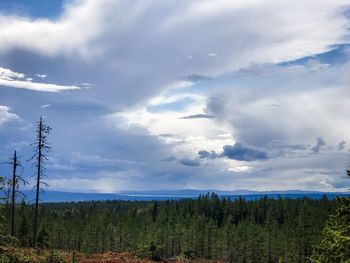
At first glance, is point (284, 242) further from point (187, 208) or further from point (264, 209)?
point (187, 208)

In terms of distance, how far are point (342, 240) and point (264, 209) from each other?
166803 millimetres

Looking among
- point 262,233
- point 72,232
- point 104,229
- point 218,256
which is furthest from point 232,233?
point 72,232

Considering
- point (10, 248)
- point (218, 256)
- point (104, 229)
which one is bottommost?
point (218, 256)

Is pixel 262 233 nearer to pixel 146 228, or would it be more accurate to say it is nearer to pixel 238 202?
pixel 146 228

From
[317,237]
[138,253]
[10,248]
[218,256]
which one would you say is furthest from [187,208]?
[10,248]

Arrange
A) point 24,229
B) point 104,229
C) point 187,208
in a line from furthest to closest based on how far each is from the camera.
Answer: point 187,208, point 104,229, point 24,229

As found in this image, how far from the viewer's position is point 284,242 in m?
113

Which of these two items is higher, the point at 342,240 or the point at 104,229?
the point at 342,240

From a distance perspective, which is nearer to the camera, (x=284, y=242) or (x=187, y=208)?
(x=284, y=242)

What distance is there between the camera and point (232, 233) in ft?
400

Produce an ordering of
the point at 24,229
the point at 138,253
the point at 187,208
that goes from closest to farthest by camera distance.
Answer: the point at 138,253 < the point at 24,229 < the point at 187,208

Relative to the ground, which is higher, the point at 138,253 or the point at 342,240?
the point at 342,240

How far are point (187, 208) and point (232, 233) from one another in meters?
77.5

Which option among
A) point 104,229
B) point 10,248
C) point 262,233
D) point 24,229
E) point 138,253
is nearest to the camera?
point 10,248
